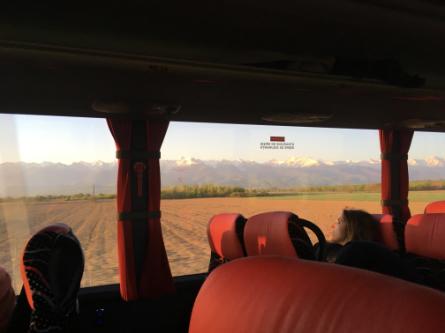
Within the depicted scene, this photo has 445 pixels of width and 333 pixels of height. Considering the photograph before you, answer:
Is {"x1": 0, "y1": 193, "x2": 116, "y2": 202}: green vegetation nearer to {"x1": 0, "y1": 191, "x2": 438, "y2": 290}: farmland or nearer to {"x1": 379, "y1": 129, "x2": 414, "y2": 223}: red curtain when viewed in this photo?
{"x1": 0, "y1": 191, "x2": 438, "y2": 290}: farmland

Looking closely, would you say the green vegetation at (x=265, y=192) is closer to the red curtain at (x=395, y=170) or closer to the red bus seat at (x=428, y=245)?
the red curtain at (x=395, y=170)

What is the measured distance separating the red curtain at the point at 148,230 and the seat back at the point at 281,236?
5.04 feet

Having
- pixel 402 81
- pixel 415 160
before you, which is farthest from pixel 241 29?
pixel 415 160

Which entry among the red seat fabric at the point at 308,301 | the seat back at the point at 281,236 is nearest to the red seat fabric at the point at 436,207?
the seat back at the point at 281,236

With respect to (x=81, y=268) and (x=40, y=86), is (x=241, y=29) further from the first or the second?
(x=81, y=268)

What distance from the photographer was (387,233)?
3.38 m

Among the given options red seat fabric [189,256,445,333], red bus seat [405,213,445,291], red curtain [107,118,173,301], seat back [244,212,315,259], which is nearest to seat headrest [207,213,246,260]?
seat back [244,212,315,259]

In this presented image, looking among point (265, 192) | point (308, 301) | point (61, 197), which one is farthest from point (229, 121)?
point (308, 301)

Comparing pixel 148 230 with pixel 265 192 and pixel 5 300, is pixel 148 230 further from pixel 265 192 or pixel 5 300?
pixel 5 300

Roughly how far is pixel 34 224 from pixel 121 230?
0.83 meters

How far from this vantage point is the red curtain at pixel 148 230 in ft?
13.3

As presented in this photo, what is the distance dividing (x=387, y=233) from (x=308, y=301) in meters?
2.84

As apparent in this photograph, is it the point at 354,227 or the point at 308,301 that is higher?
the point at 308,301

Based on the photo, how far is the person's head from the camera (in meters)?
3.20
